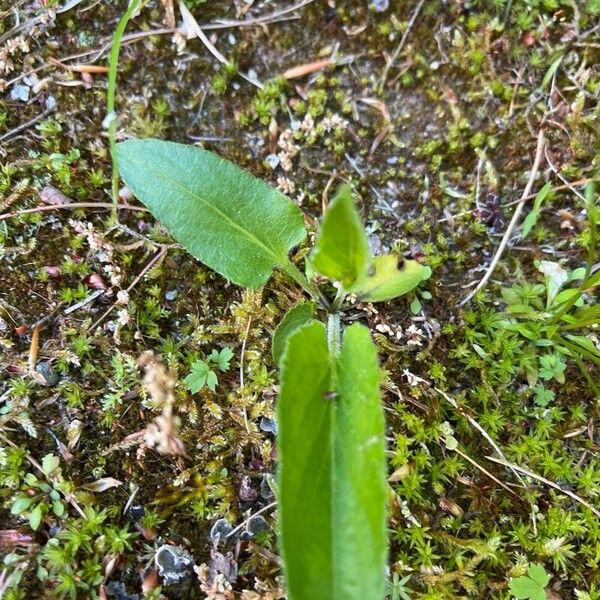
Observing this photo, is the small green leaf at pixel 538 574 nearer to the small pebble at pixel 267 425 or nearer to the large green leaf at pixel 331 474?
the large green leaf at pixel 331 474

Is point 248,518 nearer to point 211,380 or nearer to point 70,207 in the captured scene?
point 211,380

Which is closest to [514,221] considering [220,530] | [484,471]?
[484,471]

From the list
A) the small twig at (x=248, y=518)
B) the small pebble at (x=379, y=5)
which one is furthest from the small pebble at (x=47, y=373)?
the small pebble at (x=379, y=5)

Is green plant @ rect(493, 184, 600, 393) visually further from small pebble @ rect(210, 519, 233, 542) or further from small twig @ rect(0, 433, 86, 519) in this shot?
small twig @ rect(0, 433, 86, 519)

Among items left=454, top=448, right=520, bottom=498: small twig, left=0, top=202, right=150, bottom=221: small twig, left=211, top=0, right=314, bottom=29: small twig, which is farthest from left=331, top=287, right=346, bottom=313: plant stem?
left=211, top=0, right=314, bottom=29: small twig

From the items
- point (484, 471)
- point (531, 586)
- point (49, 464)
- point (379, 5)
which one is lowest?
point (531, 586)

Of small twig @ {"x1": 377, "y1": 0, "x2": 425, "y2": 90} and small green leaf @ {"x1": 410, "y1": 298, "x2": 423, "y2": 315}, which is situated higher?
small twig @ {"x1": 377, "y1": 0, "x2": 425, "y2": 90}
